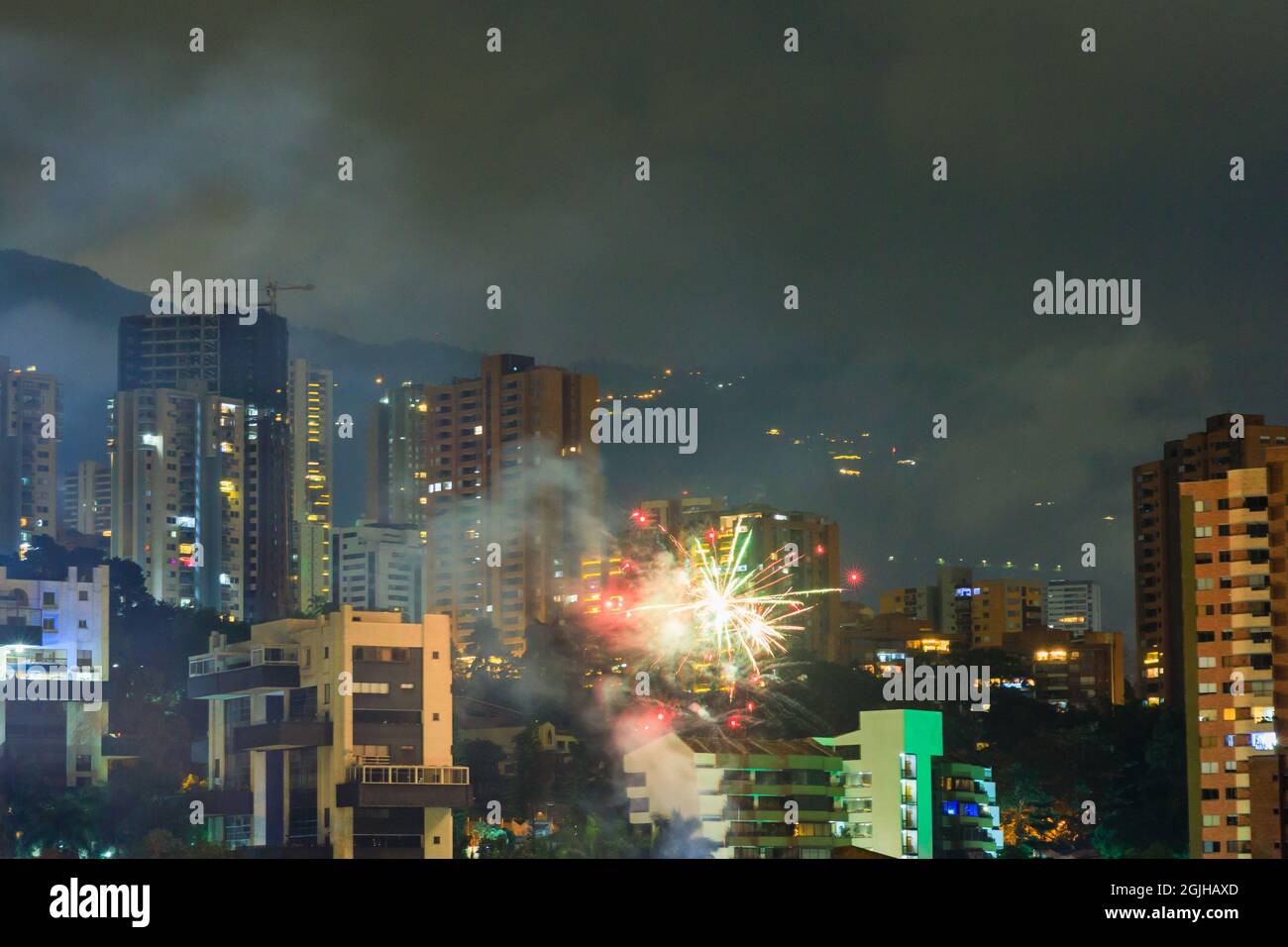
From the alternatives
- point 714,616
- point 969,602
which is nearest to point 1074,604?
point 969,602

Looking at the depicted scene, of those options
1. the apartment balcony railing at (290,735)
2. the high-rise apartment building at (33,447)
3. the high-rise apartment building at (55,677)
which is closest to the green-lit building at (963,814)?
the apartment balcony railing at (290,735)

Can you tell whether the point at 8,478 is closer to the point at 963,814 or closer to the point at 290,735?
the point at 290,735

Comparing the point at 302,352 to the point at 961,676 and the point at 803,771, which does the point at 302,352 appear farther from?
the point at 803,771

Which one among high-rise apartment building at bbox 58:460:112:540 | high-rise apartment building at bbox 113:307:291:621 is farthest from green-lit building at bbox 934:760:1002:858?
high-rise apartment building at bbox 58:460:112:540

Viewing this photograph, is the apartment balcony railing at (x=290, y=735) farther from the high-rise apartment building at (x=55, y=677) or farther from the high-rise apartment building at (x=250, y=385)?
the high-rise apartment building at (x=250, y=385)

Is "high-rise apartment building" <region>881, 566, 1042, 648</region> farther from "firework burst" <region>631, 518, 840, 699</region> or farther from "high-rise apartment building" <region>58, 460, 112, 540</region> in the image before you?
"high-rise apartment building" <region>58, 460, 112, 540</region>

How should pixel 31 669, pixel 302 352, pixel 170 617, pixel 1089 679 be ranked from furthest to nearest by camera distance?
1. pixel 302 352
2. pixel 1089 679
3. pixel 170 617
4. pixel 31 669
